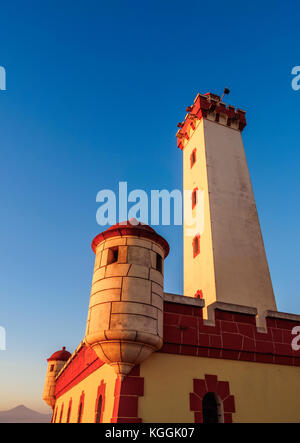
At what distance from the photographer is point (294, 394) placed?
10.8 meters

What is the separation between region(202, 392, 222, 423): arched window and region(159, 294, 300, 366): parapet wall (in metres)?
1.16

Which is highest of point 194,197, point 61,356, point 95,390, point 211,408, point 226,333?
point 194,197

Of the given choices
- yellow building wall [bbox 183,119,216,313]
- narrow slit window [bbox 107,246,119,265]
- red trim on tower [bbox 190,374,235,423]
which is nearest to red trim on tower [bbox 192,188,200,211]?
yellow building wall [bbox 183,119,216,313]

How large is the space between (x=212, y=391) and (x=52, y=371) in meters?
24.9

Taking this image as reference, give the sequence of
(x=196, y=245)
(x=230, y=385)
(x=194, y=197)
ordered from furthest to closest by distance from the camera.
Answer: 1. (x=194, y=197)
2. (x=196, y=245)
3. (x=230, y=385)

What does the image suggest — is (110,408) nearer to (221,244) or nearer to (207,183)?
(221,244)

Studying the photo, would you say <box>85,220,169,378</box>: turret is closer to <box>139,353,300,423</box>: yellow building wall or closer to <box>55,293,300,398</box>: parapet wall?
<box>55,293,300,398</box>: parapet wall

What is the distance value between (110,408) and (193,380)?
248cm

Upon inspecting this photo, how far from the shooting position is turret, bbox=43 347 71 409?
29.3 meters

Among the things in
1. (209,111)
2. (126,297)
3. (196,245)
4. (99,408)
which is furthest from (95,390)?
(209,111)

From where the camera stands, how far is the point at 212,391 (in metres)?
9.79

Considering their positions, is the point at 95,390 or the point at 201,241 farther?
the point at 201,241

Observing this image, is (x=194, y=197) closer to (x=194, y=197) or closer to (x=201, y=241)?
(x=194, y=197)

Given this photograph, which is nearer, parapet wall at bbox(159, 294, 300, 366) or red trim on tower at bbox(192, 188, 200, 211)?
parapet wall at bbox(159, 294, 300, 366)
